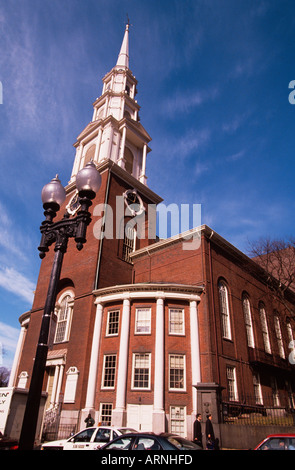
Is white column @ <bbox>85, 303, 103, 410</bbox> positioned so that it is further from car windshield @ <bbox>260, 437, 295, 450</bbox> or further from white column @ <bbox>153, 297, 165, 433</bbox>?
car windshield @ <bbox>260, 437, 295, 450</bbox>

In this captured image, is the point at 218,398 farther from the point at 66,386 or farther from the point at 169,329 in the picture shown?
the point at 66,386

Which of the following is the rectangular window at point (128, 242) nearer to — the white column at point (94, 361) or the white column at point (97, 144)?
the white column at point (94, 361)

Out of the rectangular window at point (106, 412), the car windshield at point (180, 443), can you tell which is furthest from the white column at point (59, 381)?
the car windshield at point (180, 443)

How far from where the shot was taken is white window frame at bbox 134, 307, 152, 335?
21750 mm

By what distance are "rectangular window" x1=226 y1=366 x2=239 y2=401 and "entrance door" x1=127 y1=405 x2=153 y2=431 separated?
5773 mm

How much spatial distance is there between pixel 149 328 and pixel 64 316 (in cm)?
847

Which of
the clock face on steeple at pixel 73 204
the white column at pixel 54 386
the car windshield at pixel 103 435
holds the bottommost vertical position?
the car windshield at pixel 103 435

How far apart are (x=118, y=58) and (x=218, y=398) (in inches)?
1906

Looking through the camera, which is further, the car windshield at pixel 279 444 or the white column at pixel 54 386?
the white column at pixel 54 386

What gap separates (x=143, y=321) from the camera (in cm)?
2223

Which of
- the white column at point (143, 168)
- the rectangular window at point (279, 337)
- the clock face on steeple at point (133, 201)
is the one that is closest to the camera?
the rectangular window at point (279, 337)

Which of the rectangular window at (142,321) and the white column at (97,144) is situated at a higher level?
the white column at (97,144)

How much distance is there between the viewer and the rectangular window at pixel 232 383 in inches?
848

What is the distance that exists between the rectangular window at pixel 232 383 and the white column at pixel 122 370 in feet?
23.4
